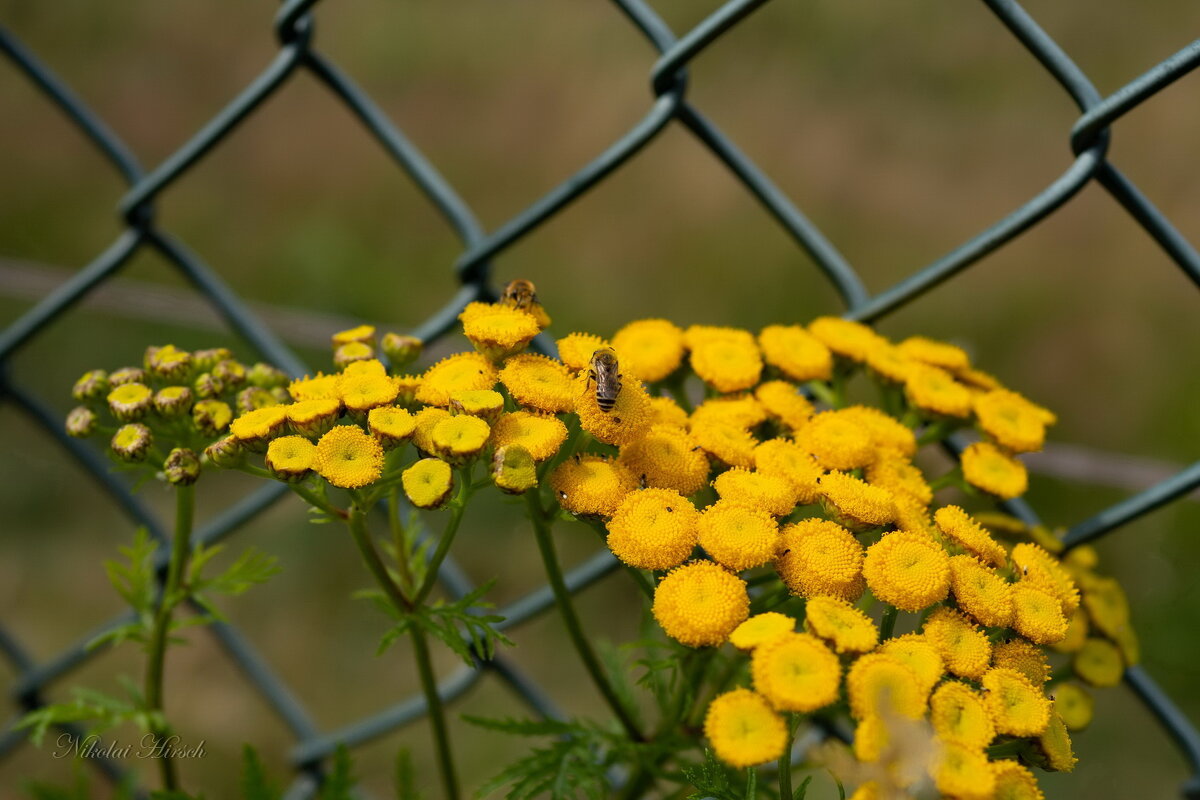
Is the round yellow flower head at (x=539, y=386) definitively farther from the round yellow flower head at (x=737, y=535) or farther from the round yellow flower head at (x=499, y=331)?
the round yellow flower head at (x=737, y=535)

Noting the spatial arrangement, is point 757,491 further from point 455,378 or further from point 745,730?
point 455,378

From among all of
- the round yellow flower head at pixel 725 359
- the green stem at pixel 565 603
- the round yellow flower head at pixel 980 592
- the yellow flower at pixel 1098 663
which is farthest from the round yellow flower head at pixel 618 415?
the yellow flower at pixel 1098 663

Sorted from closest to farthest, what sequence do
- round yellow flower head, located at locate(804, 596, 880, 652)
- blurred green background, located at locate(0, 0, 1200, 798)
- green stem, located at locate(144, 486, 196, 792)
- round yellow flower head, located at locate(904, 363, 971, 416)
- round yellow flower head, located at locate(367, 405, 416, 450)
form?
round yellow flower head, located at locate(804, 596, 880, 652)
round yellow flower head, located at locate(367, 405, 416, 450)
green stem, located at locate(144, 486, 196, 792)
round yellow flower head, located at locate(904, 363, 971, 416)
blurred green background, located at locate(0, 0, 1200, 798)

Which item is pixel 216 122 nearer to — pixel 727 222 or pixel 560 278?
pixel 560 278

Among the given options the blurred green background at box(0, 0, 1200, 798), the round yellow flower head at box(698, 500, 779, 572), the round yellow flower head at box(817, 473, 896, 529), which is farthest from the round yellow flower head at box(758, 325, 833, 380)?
the blurred green background at box(0, 0, 1200, 798)

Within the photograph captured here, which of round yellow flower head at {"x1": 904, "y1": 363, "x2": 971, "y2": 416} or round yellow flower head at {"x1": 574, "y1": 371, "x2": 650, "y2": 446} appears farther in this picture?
round yellow flower head at {"x1": 904, "y1": 363, "x2": 971, "y2": 416}

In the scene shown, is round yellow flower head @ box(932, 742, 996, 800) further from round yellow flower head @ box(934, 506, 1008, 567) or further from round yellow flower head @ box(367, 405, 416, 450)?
round yellow flower head @ box(367, 405, 416, 450)
